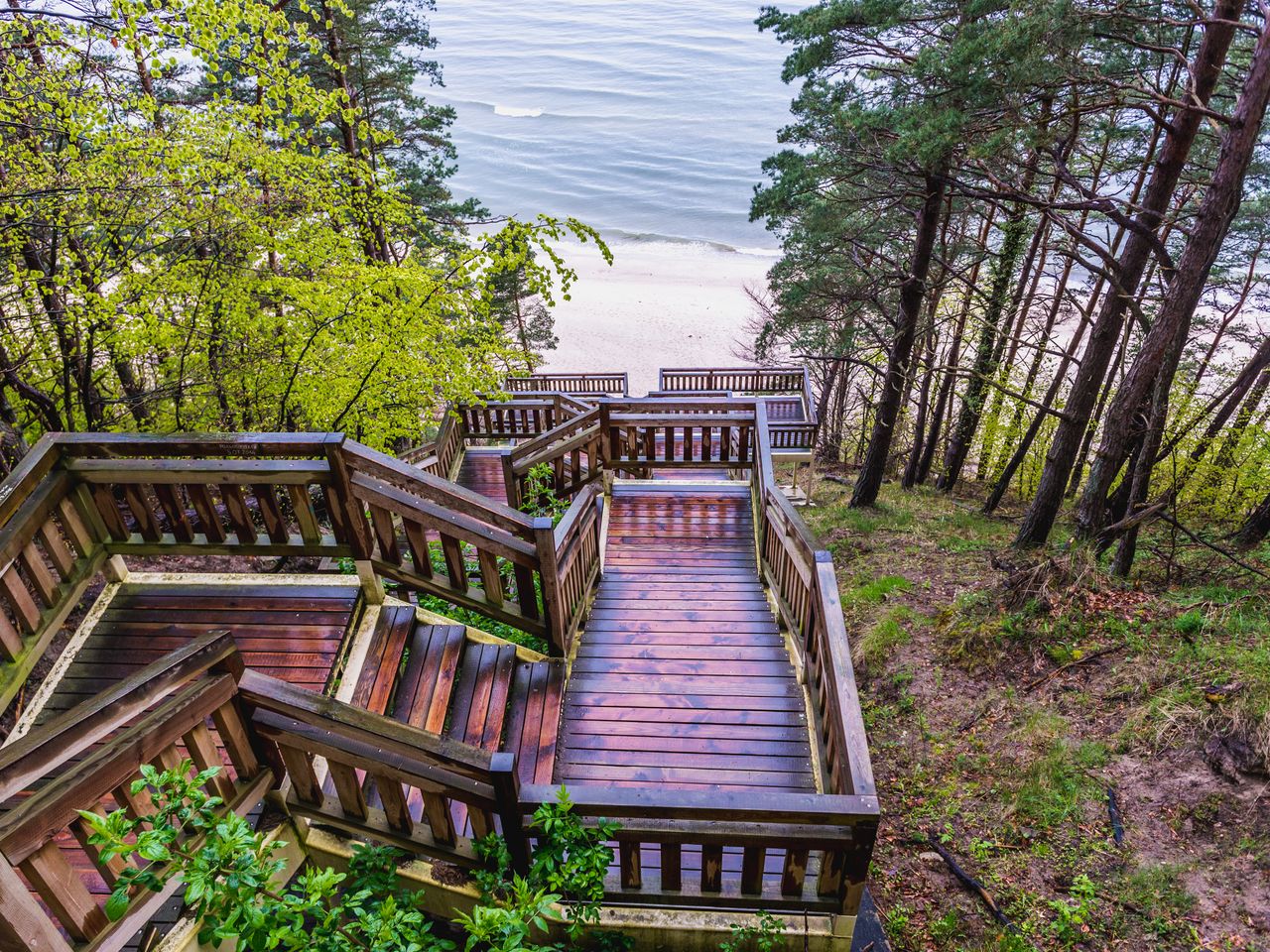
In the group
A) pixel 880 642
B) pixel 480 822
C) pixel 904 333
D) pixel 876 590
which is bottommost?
pixel 876 590

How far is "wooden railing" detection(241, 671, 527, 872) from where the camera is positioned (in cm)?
304

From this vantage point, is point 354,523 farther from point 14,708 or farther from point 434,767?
point 14,708

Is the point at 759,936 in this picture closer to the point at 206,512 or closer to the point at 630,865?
the point at 630,865

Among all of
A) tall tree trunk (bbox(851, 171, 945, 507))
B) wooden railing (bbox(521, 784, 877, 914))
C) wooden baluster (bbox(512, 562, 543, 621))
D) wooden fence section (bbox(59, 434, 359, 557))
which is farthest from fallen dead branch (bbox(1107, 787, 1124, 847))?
tall tree trunk (bbox(851, 171, 945, 507))

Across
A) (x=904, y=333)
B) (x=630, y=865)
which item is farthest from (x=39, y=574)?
(x=904, y=333)

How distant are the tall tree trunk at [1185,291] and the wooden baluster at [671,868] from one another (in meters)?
6.19

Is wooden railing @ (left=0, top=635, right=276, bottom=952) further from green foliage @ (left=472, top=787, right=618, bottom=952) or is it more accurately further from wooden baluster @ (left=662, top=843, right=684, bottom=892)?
wooden baluster @ (left=662, top=843, right=684, bottom=892)

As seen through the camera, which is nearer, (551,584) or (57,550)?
(57,550)

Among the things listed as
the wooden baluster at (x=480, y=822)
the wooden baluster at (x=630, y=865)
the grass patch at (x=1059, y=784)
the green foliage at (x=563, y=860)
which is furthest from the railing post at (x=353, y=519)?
the grass patch at (x=1059, y=784)

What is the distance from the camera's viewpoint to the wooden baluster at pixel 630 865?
11.1 ft

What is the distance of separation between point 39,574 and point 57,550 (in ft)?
0.64

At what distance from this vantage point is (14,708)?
4.78 meters

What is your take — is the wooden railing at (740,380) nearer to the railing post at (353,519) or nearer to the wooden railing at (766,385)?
the wooden railing at (766,385)

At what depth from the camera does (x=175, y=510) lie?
4.53 m
